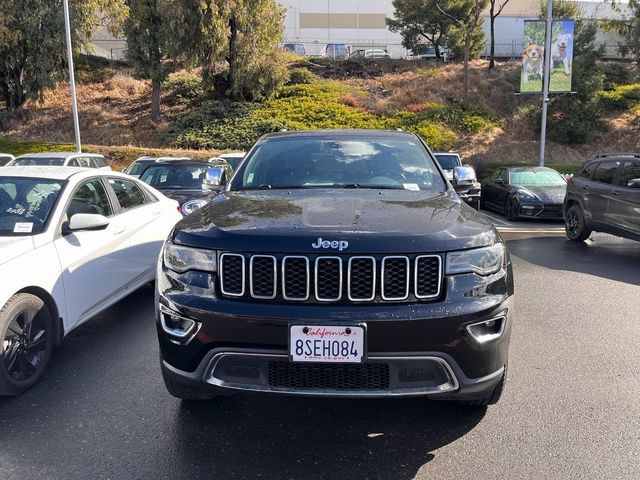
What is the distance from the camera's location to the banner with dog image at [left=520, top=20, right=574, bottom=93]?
62.8ft

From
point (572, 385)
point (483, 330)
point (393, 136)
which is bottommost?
point (572, 385)

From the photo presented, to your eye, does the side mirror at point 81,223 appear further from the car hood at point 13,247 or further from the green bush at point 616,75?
the green bush at point 616,75

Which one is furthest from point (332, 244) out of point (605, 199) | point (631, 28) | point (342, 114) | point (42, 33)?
point (631, 28)

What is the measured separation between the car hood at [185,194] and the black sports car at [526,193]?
7062 millimetres

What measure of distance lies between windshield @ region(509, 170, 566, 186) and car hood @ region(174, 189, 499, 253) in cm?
1068

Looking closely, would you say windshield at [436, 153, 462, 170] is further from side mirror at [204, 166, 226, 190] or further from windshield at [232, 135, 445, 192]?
side mirror at [204, 166, 226, 190]

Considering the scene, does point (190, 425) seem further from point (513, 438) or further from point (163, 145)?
point (163, 145)

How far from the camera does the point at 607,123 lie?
1045 inches

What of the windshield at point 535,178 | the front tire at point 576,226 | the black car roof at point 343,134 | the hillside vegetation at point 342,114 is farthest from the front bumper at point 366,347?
the hillside vegetation at point 342,114

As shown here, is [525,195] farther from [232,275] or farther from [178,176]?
[232,275]

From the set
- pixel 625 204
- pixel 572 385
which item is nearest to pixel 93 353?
pixel 572 385

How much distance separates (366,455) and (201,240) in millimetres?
1501

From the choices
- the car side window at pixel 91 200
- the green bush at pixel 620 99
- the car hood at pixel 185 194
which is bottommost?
the car hood at pixel 185 194

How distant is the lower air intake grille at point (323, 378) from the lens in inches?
115
